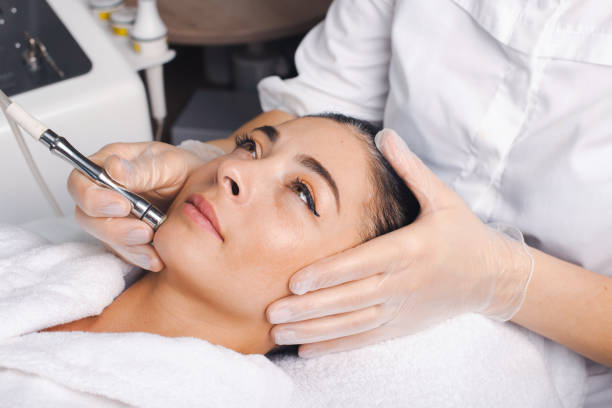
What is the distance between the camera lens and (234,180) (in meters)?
0.81

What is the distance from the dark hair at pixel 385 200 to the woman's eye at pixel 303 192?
0.32ft

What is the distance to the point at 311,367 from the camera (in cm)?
91

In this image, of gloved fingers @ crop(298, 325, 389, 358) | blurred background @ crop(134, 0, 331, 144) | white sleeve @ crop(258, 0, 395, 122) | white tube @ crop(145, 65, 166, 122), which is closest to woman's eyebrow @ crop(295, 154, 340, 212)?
gloved fingers @ crop(298, 325, 389, 358)

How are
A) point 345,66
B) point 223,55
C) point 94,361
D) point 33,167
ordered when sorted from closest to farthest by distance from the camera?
1. point 94,361
2. point 33,167
3. point 345,66
4. point 223,55

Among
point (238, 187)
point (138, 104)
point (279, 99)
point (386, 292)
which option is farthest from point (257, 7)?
point (386, 292)

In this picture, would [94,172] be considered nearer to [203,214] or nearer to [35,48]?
[203,214]

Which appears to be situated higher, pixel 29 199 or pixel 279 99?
pixel 279 99

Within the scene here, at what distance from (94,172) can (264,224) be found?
269 mm

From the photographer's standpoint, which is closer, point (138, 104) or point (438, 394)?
point (438, 394)

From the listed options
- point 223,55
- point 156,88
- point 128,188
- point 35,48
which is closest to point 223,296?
point 128,188

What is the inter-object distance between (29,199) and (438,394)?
2.96 ft

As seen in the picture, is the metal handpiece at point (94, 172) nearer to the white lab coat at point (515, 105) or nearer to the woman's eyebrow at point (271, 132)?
the woman's eyebrow at point (271, 132)

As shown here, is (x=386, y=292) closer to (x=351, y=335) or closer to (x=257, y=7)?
(x=351, y=335)

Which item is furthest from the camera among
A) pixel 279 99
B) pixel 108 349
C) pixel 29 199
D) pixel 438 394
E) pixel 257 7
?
pixel 257 7
